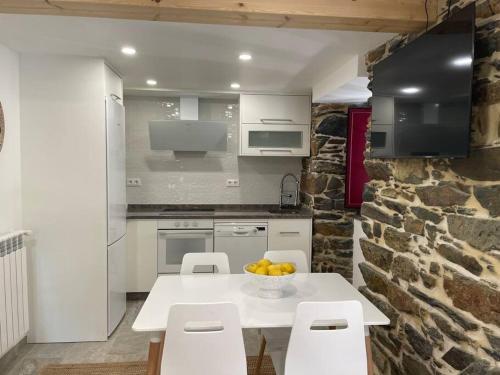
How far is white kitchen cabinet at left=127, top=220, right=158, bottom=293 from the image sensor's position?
3592 millimetres

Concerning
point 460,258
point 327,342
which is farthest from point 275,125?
point 327,342

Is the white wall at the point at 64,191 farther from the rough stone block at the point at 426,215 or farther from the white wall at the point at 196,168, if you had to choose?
the rough stone block at the point at 426,215

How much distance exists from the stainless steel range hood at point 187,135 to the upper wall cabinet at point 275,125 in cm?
29

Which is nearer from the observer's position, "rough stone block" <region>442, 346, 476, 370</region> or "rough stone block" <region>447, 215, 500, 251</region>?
"rough stone block" <region>447, 215, 500, 251</region>

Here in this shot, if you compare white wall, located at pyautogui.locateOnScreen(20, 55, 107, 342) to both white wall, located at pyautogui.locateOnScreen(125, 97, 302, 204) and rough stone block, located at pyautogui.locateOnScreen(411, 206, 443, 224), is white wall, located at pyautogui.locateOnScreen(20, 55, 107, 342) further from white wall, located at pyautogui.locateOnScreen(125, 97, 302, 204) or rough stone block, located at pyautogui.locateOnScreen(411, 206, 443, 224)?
rough stone block, located at pyautogui.locateOnScreen(411, 206, 443, 224)

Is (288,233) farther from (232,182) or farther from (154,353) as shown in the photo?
(154,353)

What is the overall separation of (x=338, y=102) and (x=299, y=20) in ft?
6.55

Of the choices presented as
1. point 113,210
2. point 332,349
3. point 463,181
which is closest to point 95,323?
point 113,210

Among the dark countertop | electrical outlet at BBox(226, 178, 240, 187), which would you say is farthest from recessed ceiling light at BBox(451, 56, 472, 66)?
electrical outlet at BBox(226, 178, 240, 187)

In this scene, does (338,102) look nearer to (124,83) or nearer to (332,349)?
(124,83)

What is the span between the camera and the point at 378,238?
2.21 metres

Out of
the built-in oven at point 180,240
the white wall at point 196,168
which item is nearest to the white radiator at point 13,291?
the built-in oven at point 180,240

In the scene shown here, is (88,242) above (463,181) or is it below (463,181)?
below

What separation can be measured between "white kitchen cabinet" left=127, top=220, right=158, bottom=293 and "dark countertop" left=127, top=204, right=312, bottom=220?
110 mm
